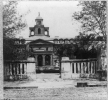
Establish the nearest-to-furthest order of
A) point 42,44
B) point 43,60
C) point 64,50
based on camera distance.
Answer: point 64,50 < point 43,60 < point 42,44

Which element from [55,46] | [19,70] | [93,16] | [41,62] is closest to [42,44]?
[55,46]

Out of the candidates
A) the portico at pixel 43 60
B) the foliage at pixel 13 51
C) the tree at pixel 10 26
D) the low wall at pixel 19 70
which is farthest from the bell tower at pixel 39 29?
Result: the low wall at pixel 19 70

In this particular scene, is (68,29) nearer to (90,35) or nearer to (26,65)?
(90,35)

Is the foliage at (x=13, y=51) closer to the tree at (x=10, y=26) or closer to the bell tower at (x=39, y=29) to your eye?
the tree at (x=10, y=26)

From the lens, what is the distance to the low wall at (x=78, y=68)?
21.1 ft

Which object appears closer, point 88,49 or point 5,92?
point 5,92

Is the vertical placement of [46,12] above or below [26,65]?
above

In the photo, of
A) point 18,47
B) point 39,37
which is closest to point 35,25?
point 39,37

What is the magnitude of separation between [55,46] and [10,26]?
1346 millimetres

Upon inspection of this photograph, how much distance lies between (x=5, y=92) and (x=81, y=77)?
2082 mm

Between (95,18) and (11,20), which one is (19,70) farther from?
(95,18)

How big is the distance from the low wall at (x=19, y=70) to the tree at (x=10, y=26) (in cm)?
19

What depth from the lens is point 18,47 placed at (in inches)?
250

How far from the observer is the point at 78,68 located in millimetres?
6480
